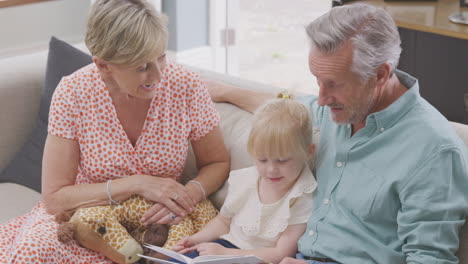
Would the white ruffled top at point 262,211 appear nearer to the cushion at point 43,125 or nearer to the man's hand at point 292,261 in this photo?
the man's hand at point 292,261

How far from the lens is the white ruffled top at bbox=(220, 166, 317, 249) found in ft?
6.28

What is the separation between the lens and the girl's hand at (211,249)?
1944 millimetres

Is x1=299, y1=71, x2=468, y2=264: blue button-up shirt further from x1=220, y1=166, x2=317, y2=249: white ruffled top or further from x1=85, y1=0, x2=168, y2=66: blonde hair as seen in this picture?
x1=85, y1=0, x2=168, y2=66: blonde hair

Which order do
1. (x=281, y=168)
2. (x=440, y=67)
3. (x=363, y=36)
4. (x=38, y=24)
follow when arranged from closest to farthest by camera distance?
(x=363, y=36) < (x=281, y=168) < (x=440, y=67) < (x=38, y=24)

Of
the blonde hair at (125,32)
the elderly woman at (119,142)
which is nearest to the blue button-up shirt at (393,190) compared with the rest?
the elderly woman at (119,142)

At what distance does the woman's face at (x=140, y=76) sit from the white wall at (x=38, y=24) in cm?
239

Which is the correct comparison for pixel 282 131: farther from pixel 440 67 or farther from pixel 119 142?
pixel 440 67

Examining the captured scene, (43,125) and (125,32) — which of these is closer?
(125,32)

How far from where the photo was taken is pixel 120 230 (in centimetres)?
200

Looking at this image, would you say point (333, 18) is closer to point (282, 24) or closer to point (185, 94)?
point (185, 94)

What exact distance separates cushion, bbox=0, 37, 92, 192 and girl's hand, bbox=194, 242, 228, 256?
2.82 ft

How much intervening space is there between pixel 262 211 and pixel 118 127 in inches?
20.7

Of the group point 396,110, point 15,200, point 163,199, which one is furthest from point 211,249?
point 15,200

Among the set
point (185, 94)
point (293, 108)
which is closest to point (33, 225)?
point (185, 94)
